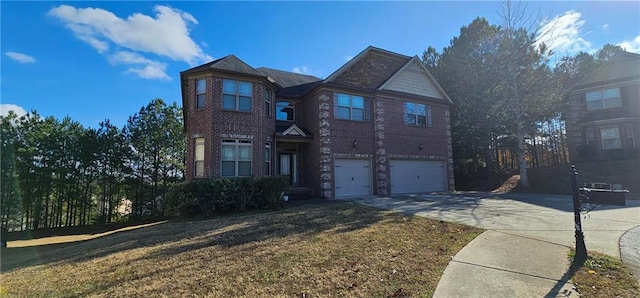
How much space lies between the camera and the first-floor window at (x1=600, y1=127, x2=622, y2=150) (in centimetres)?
2072

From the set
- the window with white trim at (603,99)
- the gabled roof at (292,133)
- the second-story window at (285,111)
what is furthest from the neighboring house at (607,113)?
the second-story window at (285,111)

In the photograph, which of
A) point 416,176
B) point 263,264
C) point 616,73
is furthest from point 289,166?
point 616,73

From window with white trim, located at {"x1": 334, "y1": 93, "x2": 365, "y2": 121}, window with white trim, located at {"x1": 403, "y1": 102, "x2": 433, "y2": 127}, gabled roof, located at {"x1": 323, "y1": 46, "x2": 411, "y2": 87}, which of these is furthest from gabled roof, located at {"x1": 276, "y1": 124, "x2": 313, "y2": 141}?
window with white trim, located at {"x1": 403, "y1": 102, "x2": 433, "y2": 127}

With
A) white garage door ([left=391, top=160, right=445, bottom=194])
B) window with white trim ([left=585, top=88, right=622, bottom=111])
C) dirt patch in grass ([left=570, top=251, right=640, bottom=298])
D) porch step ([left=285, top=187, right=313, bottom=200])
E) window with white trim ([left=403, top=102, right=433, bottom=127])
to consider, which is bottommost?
dirt patch in grass ([left=570, top=251, right=640, bottom=298])

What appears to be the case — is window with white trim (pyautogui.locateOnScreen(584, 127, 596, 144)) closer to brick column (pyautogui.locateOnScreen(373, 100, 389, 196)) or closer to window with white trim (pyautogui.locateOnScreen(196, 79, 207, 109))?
brick column (pyautogui.locateOnScreen(373, 100, 389, 196))

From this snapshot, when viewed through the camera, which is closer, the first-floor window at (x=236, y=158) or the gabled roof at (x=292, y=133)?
the first-floor window at (x=236, y=158)

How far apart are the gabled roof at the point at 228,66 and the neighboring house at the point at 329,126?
0.05 m

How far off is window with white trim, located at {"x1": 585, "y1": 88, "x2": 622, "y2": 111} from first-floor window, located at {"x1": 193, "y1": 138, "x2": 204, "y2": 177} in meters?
26.9

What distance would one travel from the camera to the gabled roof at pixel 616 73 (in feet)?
69.3

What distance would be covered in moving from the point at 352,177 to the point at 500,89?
41.6ft

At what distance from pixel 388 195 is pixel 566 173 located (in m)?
12.0

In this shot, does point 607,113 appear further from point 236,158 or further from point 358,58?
point 236,158

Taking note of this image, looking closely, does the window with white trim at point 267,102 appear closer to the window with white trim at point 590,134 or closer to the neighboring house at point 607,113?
the neighboring house at point 607,113

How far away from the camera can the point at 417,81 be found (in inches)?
734
